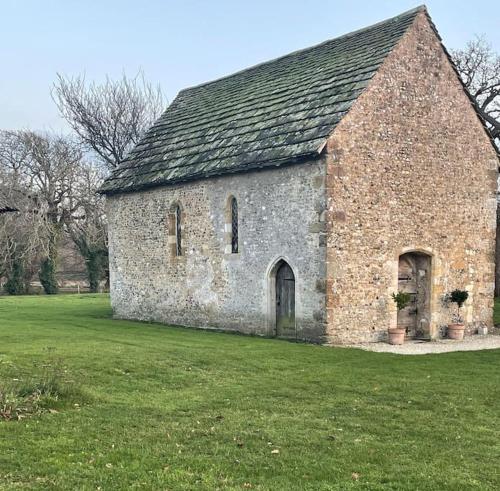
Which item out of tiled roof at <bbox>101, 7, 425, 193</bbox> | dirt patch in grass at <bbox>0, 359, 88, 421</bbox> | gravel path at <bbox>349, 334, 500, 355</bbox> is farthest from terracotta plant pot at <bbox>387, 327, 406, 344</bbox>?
dirt patch in grass at <bbox>0, 359, 88, 421</bbox>

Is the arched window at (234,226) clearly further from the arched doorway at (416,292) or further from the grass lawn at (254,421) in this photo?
the arched doorway at (416,292)

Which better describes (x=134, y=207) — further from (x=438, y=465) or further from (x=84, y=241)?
(x=84, y=241)

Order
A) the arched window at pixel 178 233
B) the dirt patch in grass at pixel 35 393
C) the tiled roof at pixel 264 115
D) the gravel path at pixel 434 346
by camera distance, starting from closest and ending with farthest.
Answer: the dirt patch in grass at pixel 35 393, the gravel path at pixel 434 346, the tiled roof at pixel 264 115, the arched window at pixel 178 233

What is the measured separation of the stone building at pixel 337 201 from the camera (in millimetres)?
16469

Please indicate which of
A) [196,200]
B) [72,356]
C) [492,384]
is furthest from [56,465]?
[196,200]

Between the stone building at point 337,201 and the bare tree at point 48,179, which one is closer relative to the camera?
the stone building at point 337,201

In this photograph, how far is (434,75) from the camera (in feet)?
60.2

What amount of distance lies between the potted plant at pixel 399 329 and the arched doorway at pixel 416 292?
1062 millimetres

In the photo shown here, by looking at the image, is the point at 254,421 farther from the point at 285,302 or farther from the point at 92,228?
the point at 92,228

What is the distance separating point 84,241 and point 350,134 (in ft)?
114

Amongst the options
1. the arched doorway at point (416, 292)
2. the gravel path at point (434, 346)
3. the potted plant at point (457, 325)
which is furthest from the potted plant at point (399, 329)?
the potted plant at point (457, 325)

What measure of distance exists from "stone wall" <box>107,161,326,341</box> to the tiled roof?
59 centimetres

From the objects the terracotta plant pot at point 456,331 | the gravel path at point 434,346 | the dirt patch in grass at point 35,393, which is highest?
the dirt patch in grass at point 35,393

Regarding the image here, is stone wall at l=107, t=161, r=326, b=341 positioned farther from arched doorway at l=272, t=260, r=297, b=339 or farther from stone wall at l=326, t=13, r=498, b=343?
stone wall at l=326, t=13, r=498, b=343
